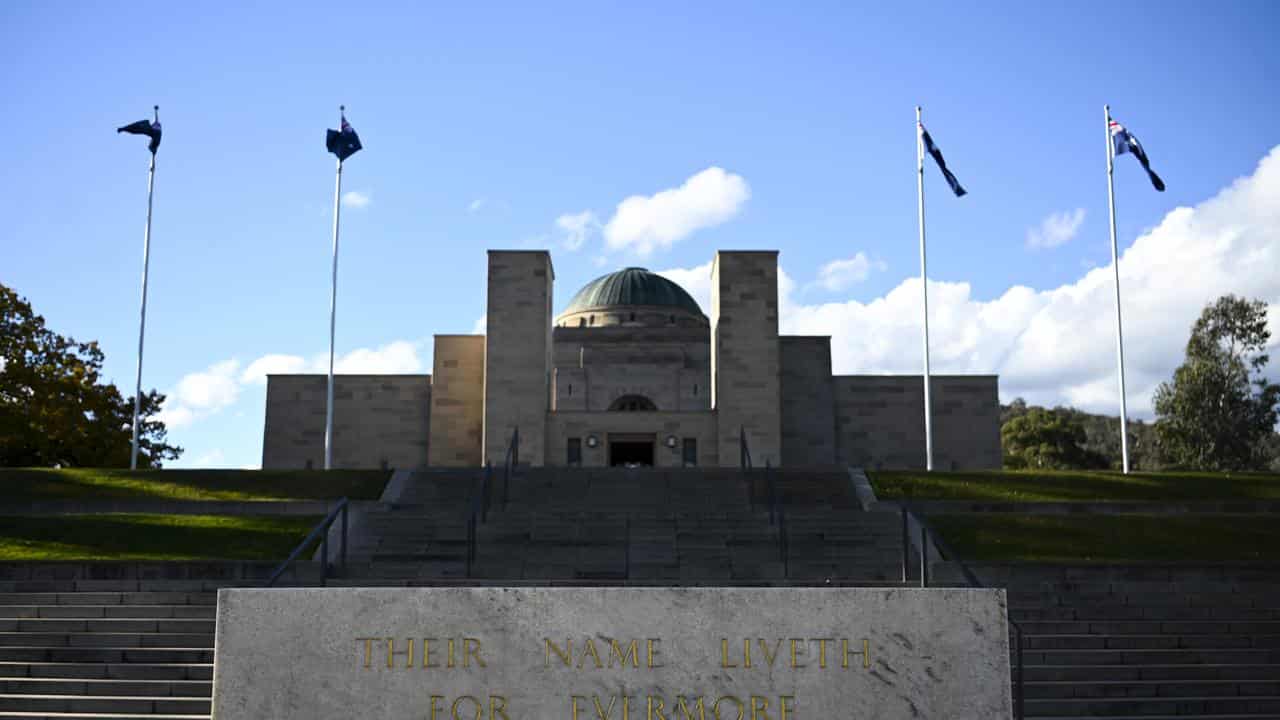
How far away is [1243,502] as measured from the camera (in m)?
20.0

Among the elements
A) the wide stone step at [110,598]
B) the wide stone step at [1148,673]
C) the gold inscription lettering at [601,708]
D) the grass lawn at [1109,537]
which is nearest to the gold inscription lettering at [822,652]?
the gold inscription lettering at [601,708]

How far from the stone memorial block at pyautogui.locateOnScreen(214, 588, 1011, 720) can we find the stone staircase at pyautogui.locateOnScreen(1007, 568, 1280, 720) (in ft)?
10.3

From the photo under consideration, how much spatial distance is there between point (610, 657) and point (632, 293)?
140 feet

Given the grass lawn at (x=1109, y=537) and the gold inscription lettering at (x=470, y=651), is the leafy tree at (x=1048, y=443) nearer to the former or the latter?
the grass lawn at (x=1109, y=537)

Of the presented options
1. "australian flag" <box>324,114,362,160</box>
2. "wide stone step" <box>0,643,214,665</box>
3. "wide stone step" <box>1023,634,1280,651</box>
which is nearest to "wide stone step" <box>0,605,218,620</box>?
"wide stone step" <box>0,643,214,665</box>

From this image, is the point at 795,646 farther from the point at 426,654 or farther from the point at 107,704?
the point at 107,704

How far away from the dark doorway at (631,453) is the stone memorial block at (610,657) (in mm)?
22896

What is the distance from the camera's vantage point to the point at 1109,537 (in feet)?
55.4

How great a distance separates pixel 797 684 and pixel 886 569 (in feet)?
24.7

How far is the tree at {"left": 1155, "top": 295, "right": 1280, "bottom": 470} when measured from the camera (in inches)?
1608

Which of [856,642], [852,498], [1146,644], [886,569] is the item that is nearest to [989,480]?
[852,498]

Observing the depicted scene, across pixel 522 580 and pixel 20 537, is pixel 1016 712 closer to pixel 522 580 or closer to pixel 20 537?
pixel 522 580

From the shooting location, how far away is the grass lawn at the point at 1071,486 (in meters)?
20.3

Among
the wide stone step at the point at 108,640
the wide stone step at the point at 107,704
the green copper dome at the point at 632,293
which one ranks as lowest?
the wide stone step at the point at 107,704
